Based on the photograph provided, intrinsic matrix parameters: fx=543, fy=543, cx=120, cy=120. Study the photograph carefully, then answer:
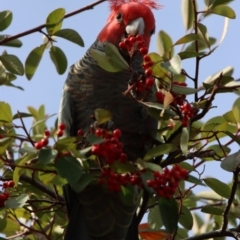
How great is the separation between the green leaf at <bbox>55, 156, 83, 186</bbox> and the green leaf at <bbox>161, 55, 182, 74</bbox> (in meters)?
0.43

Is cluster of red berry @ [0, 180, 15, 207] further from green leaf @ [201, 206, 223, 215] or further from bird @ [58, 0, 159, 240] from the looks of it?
green leaf @ [201, 206, 223, 215]

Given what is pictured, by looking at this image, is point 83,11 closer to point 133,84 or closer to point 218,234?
point 133,84

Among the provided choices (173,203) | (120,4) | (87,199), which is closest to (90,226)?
(87,199)

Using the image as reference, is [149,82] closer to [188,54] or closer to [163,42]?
[188,54]

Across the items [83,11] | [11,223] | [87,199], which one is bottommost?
[11,223]

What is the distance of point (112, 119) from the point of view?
2719mm

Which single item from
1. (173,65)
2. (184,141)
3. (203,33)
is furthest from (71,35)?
(184,141)

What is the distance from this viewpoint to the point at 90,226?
2.63 m

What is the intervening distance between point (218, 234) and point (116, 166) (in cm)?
64

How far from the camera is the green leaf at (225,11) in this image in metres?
2.12

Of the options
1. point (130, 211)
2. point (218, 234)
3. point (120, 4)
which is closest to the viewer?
point (218, 234)

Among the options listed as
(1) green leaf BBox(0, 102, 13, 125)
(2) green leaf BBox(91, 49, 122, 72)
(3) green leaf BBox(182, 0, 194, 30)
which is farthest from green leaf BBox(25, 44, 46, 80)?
(3) green leaf BBox(182, 0, 194, 30)

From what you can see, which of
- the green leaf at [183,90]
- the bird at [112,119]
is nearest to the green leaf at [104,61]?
the green leaf at [183,90]

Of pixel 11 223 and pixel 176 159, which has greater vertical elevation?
pixel 176 159
